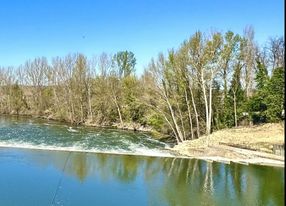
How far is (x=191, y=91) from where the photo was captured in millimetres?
35406

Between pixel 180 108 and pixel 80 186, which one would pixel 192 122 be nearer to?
pixel 180 108

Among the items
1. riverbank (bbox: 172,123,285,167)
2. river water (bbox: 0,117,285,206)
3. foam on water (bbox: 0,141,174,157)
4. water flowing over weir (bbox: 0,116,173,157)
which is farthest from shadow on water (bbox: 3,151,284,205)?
water flowing over weir (bbox: 0,116,173,157)

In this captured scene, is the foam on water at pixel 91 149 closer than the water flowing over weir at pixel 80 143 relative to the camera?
Yes

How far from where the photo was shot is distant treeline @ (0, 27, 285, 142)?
3359cm

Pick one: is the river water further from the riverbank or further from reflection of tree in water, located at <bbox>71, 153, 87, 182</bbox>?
the riverbank

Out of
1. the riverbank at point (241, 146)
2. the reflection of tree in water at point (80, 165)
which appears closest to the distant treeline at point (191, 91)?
the riverbank at point (241, 146)

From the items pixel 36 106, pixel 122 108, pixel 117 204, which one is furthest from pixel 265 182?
pixel 36 106

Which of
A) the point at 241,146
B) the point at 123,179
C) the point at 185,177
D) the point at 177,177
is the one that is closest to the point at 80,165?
the point at 123,179

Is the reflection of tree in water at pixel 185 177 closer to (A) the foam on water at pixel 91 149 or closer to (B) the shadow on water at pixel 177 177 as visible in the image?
(B) the shadow on water at pixel 177 177

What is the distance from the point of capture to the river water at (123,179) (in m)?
17.5

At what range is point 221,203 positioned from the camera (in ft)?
56.5

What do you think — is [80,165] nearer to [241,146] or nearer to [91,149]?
[91,149]

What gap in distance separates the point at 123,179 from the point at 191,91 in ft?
52.7

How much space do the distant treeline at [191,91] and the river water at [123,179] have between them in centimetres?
709
